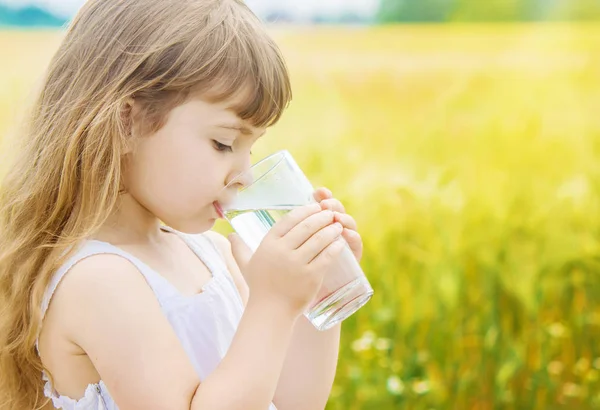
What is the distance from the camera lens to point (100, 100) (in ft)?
3.30

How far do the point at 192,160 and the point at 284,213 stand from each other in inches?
5.0

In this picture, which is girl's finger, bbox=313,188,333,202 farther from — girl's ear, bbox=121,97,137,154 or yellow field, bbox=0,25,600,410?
yellow field, bbox=0,25,600,410

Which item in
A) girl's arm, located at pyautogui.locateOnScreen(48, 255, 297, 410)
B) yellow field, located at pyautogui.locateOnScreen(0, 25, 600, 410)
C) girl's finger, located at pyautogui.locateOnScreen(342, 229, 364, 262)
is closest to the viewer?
girl's arm, located at pyautogui.locateOnScreen(48, 255, 297, 410)

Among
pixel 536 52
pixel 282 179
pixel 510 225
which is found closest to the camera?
pixel 282 179

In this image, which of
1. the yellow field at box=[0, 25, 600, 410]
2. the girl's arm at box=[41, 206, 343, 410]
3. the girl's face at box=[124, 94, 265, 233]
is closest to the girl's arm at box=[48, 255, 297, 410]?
the girl's arm at box=[41, 206, 343, 410]

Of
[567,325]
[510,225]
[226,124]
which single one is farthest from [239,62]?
[567,325]

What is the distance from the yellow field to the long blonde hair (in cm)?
92

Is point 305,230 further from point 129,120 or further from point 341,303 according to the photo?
point 129,120

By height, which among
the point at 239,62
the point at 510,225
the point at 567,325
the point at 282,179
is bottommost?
the point at 567,325

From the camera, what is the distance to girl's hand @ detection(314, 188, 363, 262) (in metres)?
1.00

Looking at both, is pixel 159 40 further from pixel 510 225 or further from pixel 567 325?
pixel 567 325

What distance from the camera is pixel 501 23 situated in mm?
2191

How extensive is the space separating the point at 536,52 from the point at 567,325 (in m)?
0.70

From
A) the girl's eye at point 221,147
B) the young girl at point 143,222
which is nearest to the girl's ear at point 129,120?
the young girl at point 143,222
